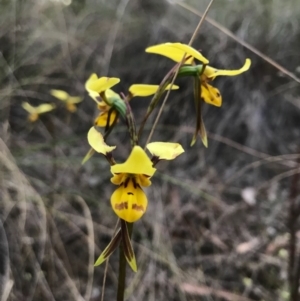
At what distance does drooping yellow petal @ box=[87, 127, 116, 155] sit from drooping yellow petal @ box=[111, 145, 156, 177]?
44 millimetres

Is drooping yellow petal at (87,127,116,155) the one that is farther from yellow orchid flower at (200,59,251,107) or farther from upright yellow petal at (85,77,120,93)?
yellow orchid flower at (200,59,251,107)

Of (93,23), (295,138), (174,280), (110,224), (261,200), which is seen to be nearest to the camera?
(174,280)

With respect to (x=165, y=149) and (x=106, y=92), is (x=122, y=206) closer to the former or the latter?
(x=165, y=149)

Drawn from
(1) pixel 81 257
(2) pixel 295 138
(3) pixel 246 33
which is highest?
(3) pixel 246 33

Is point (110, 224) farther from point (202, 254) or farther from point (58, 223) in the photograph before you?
point (202, 254)

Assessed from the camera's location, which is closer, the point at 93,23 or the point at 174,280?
the point at 174,280

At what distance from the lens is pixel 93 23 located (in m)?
2.34

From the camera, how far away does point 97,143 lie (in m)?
0.78

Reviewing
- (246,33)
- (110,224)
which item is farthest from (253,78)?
(110,224)

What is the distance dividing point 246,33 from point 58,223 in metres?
1.33

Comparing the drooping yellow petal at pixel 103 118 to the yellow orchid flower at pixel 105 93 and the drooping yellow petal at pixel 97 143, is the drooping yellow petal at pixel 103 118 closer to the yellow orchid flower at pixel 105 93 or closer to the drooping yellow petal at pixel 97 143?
the yellow orchid flower at pixel 105 93

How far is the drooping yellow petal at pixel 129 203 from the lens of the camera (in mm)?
728

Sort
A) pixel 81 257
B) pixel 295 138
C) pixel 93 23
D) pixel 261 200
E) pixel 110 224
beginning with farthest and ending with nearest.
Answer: pixel 93 23
pixel 295 138
pixel 261 200
pixel 110 224
pixel 81 257

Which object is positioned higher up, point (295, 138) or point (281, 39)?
point (281, 39)
